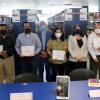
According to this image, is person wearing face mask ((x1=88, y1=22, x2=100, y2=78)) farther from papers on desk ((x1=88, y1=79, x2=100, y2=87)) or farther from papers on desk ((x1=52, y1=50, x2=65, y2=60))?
papers on desk ((x1=88, y1=79, x2=100, y2=87))

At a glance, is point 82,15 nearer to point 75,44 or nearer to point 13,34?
point 75,44

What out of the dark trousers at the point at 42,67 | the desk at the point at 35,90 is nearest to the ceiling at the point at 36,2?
the dark trousers at the point at 42,67

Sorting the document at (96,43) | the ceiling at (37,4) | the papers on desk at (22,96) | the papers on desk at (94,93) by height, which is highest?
the ceiling at (37,4)

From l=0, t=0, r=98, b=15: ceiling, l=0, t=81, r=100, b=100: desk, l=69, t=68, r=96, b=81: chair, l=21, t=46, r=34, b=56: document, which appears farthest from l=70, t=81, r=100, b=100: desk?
l=0, t=0, r=98, b=15: ceiling

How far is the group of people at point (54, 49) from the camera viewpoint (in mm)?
5125

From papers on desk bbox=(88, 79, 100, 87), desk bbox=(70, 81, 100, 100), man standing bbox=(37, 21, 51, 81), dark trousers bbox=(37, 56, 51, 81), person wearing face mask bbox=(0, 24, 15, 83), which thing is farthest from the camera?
dark trousers bbox=(37, 56, 51, 81)

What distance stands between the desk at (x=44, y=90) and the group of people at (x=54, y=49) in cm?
189

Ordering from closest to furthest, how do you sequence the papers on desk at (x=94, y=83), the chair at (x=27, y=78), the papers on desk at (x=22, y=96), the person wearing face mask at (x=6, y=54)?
the papers on desk at (x=22, y=96), the papers on desk at (x=94, y=83), the chair at (x=27, y=78), the person wearing face mask at (x=6, y=54)

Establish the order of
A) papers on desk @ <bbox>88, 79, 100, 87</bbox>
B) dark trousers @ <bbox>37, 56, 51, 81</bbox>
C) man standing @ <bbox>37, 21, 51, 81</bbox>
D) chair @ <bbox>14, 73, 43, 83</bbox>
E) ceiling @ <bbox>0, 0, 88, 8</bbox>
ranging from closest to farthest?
1. papers on desk @ <bbox>88, 79, 100, 87</bbox>
2. chair @ <bbox>14, 73, 43, 83</bbox>
3. man standing @ <bbox>37, 21, 51, 81</bbox>
4. dark trousers @ <bbox>37, 56, 51, 81</bbox>
5. ceiling @ <bbox>0, 0, 88, 8</bbox>

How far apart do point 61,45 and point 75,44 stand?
0.95 ft

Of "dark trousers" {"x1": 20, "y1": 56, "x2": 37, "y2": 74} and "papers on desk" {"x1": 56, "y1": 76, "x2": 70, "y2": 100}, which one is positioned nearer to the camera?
"papers on desk" {"x1": 56, "y1": 76, "x2": 70, "y2": 100}

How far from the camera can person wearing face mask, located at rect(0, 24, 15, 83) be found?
17.1ft

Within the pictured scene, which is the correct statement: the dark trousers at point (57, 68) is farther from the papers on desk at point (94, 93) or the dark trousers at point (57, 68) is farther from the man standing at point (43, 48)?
A: the papers on desk at point (94, 93)

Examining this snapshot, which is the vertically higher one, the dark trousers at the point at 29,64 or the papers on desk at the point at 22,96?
the papers on desk at the point at 22,96
